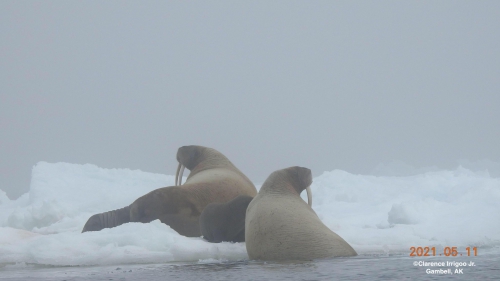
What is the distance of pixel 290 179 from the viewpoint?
7.27 metres

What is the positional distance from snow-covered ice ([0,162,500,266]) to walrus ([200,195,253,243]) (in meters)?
0.19

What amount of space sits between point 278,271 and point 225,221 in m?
2.27

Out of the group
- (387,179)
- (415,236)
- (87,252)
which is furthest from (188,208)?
(387,179)

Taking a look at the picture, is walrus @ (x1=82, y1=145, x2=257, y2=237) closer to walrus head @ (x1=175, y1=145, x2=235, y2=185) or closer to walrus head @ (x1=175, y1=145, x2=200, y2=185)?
walrus head @ (x1=175, y1=145, x2=235, y2=185)

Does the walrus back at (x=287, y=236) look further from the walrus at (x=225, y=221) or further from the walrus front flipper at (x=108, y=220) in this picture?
the walrus front flipper at (x=108, y=220)

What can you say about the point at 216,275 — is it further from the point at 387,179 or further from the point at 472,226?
the point at 387,179

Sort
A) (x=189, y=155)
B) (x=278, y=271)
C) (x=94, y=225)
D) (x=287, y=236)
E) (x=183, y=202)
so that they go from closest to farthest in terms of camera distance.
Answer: (x=278, y=271), (x=287, y=236), (x=183, y=202), (x=94, y=225), (x=189, y=155)

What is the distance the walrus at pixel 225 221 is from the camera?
6.96 metres

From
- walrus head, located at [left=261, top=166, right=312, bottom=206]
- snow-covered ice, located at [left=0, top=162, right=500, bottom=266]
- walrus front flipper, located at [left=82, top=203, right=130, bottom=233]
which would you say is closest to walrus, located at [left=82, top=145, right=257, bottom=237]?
walrus front flipper, located at [left=82, top=203, right=130, bottom=233]

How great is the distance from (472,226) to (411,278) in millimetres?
5004

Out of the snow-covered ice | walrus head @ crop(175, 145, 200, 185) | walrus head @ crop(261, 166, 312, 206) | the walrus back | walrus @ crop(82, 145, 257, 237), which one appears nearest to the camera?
the walrus back

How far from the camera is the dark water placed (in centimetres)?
440

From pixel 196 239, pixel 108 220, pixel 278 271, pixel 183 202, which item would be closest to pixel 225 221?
pixel 196 239

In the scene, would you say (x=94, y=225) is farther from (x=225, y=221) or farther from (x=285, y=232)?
(x=285, y=232)
